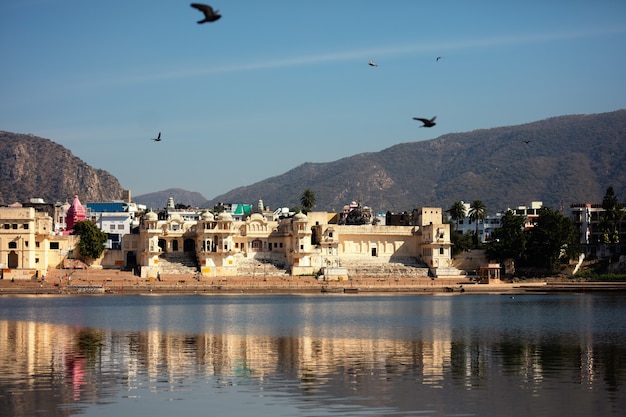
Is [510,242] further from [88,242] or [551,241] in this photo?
[88,242]

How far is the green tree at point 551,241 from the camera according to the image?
86188 millimetres

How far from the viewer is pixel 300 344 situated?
34.4 m

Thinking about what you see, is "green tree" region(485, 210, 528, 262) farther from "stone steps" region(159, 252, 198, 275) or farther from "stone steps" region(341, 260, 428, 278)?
"stone steps" region(159, 252, 198, 275)

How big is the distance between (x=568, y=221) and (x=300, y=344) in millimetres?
57720

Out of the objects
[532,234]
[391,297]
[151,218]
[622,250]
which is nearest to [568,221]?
[532,234]

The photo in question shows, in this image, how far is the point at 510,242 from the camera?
3440 inches

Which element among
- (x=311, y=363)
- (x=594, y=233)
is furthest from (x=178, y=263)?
(x=311, y=363)

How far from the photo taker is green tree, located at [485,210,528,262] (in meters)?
87.2

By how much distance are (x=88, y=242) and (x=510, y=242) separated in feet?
116

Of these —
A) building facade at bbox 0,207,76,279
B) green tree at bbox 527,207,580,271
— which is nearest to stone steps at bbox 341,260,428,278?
green tree at bbox 527,207,580,271

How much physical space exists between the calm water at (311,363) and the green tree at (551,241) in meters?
33.1

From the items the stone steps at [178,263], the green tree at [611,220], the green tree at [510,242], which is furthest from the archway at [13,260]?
the green tree at [611,220]

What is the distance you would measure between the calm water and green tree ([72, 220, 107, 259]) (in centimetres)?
3032

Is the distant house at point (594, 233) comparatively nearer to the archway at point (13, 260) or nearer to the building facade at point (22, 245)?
the building facade at point (22, 245)
